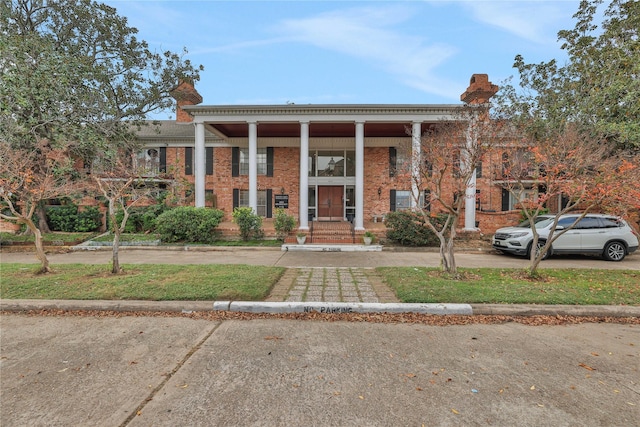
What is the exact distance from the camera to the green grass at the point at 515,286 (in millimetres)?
4969

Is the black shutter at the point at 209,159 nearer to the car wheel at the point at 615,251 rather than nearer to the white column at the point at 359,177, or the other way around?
the white column at the point at 359,177

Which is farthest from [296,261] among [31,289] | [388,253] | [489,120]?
[489,120]

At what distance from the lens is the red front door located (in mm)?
18250

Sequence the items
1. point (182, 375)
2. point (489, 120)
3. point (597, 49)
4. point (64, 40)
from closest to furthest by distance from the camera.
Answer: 1. point (182, 375)
2. point (489, 120)
3. point (597, 49)
4. point (64, 40)

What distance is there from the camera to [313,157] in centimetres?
1853

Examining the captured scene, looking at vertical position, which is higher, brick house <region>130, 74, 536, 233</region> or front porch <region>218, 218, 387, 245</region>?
brick house <region>130, 74, 536, 233</region>

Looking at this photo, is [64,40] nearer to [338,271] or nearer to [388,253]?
[338,271]

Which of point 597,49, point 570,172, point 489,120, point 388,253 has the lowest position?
point 388,253

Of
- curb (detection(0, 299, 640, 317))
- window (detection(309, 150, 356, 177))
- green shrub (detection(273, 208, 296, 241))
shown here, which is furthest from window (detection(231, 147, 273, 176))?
curb (detection(0, 299, 640, 317))

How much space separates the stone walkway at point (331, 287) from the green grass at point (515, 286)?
0.98 ft

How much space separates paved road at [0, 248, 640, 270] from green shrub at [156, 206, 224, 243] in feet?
3.09

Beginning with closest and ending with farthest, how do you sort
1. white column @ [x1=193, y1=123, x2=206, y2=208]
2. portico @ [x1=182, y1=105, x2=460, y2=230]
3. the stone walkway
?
1. the stone walkway
2. portico @ [x1=182, y1=105, x2=460, y2=230]
3. white column @ [x1=193, y1=123, x2=206, y2=208]

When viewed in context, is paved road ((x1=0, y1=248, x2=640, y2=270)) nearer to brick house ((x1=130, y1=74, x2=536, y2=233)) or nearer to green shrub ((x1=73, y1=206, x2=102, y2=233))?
green shrub ((x1=73, y1=206, x2=102, y2=233))

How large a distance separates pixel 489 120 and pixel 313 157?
11.8 meters
